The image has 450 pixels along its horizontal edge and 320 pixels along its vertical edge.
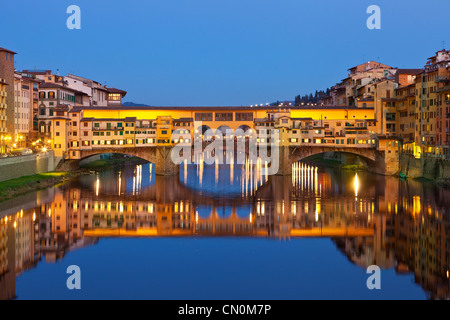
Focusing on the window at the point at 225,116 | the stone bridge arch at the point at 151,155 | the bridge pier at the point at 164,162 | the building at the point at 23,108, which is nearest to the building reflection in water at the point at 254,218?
the bridge pier at the point at 164,162

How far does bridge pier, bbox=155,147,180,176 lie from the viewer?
50906mm

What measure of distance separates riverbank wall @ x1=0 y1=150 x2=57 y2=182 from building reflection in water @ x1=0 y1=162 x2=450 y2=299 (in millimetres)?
3028

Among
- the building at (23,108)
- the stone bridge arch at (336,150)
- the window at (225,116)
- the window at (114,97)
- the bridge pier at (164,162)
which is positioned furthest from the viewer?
the window at (114,97)

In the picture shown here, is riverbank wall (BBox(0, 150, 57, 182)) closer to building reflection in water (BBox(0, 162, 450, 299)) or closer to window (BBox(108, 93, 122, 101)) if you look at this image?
building reflection in water (BBox(0, 162, 450, 299))

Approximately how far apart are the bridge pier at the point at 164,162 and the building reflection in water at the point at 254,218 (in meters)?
4.95

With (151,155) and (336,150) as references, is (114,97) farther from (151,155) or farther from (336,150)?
(336,150)

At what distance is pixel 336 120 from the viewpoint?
176 ft

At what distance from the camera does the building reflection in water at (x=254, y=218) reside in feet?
72.6

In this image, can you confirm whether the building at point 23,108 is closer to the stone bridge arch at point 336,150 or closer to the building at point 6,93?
the building at point 6,93

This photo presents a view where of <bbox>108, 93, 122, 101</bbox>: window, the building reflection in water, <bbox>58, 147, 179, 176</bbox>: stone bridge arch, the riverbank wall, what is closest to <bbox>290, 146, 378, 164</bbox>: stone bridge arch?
the building reflection in water

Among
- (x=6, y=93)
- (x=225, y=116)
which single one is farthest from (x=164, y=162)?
(x=6, y=93)

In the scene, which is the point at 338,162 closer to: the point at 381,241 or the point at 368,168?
the point at 368,168
